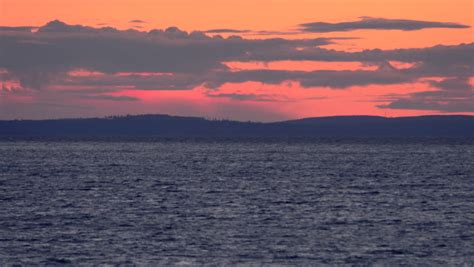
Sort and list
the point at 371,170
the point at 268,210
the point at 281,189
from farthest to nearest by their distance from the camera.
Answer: the point at 371,170
the point at 281,189
the point at 268,210

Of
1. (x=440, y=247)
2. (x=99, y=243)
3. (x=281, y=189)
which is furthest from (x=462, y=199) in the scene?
(x=99, y=243)

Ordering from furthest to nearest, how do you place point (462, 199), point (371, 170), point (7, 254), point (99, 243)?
point (371, 170), point (462, 199), point (99, 243), point (7, 254)

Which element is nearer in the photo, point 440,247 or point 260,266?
point 260,266

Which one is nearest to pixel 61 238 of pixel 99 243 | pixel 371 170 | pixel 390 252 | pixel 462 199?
pixel 99 243

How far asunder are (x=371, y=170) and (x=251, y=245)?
86.4m

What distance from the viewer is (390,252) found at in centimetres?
5266

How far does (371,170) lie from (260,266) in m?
92.7

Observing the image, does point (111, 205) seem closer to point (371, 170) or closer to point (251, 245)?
point (251, 245)

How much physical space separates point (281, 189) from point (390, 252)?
43.1m

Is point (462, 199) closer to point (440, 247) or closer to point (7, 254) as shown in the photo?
point (440, 247)

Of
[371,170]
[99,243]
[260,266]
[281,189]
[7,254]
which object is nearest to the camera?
[260,266]

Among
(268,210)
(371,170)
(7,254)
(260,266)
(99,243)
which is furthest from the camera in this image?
(371,170)

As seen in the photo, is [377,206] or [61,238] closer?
[61,238]

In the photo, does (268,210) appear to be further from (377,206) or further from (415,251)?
(415,251)
